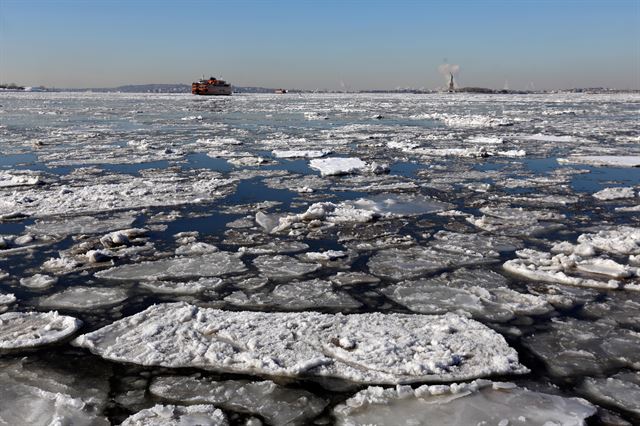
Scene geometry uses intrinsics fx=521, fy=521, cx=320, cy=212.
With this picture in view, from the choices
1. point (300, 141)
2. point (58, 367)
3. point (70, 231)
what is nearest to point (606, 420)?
point (58, 367)

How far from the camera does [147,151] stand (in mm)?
13688

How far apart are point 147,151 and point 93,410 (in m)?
11.7

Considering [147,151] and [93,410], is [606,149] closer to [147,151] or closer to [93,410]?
[147,151]

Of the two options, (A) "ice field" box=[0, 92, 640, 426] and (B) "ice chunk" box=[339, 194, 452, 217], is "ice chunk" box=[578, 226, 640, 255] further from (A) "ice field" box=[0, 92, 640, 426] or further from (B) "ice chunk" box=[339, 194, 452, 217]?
(B) "ice chunk" box=[339, 194, 452, 217]

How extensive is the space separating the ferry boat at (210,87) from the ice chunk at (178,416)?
8042 centimetres

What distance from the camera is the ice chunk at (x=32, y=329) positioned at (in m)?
3.49

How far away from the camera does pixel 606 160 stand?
1162 centimetres

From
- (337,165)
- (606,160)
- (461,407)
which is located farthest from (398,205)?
(606,160)

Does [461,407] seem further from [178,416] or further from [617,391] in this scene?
[178,416]

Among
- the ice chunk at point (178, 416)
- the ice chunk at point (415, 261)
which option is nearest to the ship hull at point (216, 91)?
the ice chunk at point (415, 261)

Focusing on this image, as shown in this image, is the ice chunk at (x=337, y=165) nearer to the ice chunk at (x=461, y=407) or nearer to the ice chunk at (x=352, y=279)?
the ice chunk at (x=352, y=279)

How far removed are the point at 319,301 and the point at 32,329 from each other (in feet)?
6.95

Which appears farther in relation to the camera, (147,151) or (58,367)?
(147,151)

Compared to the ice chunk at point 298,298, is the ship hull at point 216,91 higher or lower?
higher
